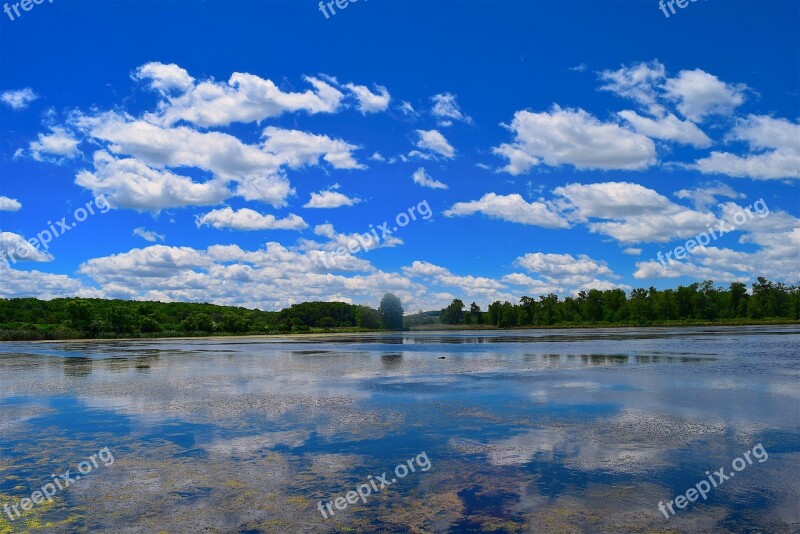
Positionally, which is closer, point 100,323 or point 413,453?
point 413,453

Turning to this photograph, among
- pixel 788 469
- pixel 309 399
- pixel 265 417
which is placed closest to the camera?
pixel 788 469

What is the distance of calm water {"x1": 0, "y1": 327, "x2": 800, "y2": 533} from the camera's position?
35.4ft

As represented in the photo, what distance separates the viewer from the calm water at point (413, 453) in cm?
1080

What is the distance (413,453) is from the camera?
15.7 meters

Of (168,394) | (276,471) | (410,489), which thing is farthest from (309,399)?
(410,489)

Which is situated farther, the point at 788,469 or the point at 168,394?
the point at 168,394

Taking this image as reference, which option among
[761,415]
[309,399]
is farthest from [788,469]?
[309,399]

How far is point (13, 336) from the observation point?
12138 centimetres

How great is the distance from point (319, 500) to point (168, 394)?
1897 cm

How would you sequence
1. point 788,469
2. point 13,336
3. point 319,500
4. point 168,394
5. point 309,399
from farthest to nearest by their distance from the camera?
point 13,336 → point 168,394 → point 309,399 → point 788,469 → point 319,500

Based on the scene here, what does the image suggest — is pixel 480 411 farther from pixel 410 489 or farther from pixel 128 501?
pixel 128 501

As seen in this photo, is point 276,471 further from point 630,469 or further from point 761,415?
point 761,415

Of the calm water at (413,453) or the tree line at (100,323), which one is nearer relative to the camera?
the calm water at (413,453)

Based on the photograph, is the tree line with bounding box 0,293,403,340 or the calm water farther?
the tree line with bounding box 0,293,403,340
